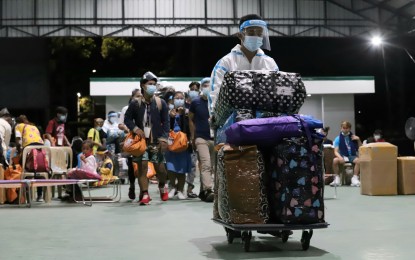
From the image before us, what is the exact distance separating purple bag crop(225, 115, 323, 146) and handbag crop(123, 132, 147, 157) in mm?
3956

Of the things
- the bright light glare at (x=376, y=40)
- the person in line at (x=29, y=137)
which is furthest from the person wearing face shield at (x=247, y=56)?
the bright light glare at (x=376, y=40)

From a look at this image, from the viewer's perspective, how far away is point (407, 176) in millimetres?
10289

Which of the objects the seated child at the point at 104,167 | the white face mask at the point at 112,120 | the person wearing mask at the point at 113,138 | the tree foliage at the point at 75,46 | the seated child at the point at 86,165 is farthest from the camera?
the tree foliage at the point at 75,46

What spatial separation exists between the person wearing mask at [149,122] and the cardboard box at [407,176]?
154 inches

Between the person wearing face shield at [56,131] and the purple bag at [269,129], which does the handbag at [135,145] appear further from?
the purple bag at [269,129]

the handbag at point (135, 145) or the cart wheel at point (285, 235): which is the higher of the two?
the handbag at point (135, 145)

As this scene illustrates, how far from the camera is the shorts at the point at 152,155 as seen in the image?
856 centimetres

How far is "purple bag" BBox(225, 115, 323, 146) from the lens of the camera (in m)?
4.51

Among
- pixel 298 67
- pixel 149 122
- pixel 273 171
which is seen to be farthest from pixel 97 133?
pixel 298 67

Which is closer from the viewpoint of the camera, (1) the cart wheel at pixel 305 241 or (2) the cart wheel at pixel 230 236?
(1) the cart wheel at pixel 305 241

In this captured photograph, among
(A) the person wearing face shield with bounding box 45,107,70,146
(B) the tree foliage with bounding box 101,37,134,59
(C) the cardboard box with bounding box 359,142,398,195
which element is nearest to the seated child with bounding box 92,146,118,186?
(A) the person wearing face shield with bounding box 45,107,70,146

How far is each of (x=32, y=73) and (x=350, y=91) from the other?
1200 cm

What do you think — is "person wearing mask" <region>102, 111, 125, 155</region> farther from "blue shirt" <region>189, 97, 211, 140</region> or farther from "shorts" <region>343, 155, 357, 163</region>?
"blue shirt" <region>189, 97, 211, 140</region>

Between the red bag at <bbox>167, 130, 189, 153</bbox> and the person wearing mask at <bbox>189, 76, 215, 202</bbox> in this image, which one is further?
the red bag at <bbox>167, 130, 189, 153</bbox>
